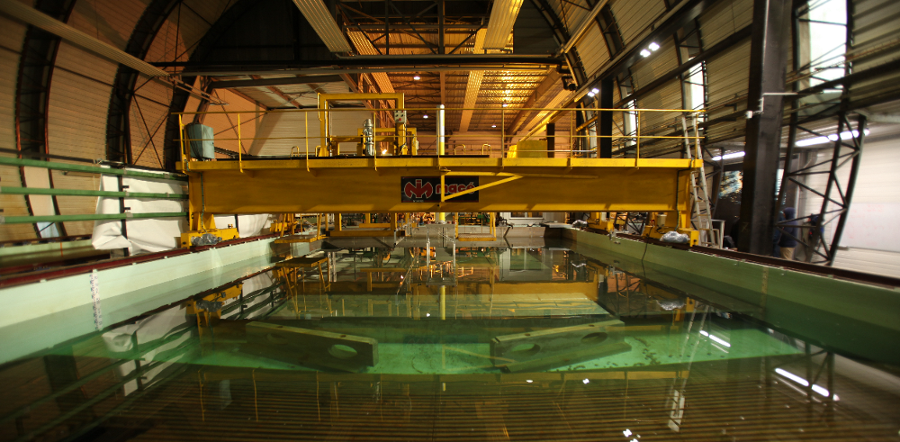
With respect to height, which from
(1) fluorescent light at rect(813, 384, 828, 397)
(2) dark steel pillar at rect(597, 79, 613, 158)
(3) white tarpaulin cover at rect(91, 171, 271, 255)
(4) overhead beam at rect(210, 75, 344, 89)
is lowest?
(1) fluorescent light at rect(813, 384, 828, 397)

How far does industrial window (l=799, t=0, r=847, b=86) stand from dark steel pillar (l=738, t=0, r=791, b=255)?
4.15 ft

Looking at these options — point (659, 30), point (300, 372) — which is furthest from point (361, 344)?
point (659, 30)

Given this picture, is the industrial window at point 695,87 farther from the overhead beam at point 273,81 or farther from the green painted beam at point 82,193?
the green painted beam at point 82,193

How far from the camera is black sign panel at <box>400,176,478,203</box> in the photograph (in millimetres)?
6223

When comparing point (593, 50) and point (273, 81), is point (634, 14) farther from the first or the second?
point (273, 81)

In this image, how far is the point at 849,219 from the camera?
299 inches

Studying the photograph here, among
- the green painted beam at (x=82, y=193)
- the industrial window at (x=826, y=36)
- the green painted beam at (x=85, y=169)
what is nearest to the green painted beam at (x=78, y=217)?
the green painted beam at (x=82, y=193)

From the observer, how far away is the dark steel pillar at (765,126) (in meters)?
5.92

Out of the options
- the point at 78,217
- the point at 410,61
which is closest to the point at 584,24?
the point at 410,61

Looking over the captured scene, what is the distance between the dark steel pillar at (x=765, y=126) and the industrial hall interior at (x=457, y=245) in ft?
0.21

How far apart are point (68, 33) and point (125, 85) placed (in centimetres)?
347

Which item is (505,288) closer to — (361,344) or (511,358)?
(511,358)

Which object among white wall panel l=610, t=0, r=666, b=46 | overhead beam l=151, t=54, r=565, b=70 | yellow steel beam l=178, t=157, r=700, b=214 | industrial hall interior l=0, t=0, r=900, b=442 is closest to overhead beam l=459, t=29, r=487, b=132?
industrial hall interior l=0, t=0, r=900, b=442

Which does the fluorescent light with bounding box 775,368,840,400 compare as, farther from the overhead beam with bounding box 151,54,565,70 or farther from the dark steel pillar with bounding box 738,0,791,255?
the overhead beam with bounding box 151,54,565,70
